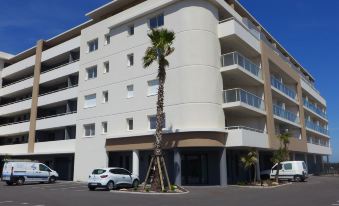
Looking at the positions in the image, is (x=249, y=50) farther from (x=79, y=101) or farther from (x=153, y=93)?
(x=79, y=101)

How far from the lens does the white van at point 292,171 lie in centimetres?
3747

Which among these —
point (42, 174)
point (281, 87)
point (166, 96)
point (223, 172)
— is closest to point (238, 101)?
point (223, 172)

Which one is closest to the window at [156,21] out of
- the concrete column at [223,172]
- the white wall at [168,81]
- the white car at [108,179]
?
the white wall at [168,81]

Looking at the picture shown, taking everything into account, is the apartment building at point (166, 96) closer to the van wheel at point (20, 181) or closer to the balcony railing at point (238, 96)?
the balcony railing at point (238, 96)

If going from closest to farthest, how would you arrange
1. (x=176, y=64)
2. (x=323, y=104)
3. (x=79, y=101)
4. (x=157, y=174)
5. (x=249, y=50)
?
(x=157, y=174)
(x=176, y=64)
(x=249, y=50)
(x=79, y=101)
(x=323, y=104)

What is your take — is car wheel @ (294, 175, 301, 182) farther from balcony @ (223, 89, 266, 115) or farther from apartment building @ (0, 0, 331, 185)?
balcony @ (223, 89, 266, 115)

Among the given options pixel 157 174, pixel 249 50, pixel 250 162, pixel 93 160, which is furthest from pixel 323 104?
pixel 157 174

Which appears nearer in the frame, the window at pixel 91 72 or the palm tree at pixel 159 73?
the palm tree at pixel 159 73

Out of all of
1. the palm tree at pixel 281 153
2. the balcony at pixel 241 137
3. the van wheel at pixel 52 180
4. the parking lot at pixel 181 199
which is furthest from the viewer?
the van wheel at pixel 52 180

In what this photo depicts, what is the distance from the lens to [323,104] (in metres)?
70.2

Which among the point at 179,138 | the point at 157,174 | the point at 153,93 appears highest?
the point at 153,93

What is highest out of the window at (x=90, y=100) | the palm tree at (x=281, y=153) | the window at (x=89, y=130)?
the window at (x=90, y=100)

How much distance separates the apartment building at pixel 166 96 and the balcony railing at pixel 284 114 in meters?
0.14

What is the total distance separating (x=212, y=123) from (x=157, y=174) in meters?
7.66
